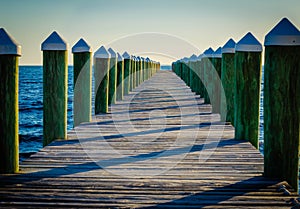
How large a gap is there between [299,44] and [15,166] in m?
2.94

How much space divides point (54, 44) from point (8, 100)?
1634 millimetres

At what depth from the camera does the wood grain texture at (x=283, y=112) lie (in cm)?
428

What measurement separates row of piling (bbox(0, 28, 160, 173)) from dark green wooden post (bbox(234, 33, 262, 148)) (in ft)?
7.56

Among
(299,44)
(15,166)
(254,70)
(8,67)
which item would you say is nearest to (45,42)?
(8,67)

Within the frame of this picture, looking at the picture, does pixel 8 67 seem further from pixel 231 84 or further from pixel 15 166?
pixel 231 84

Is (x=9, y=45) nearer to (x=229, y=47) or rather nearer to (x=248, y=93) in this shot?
(x=248, y=93)

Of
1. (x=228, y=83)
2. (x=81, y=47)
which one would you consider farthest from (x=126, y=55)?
(x=81, y=47)

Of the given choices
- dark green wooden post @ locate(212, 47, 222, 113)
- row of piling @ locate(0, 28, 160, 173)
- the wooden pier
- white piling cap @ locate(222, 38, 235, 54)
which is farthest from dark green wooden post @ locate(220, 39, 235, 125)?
row of piling @ locate(0, 28, 160, 173)

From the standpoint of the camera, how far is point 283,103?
4340 mm

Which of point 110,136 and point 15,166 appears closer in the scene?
point 15,166

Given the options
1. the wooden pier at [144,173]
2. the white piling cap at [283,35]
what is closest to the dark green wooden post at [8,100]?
the wooden pier at [144,173]

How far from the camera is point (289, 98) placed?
4.32 metres

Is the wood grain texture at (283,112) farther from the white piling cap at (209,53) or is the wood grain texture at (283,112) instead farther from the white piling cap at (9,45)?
the white piling cap at (209,53)

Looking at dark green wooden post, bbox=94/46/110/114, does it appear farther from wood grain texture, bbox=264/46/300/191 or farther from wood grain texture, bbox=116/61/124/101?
A: wood grain texture, bbox=264/46/300/191
